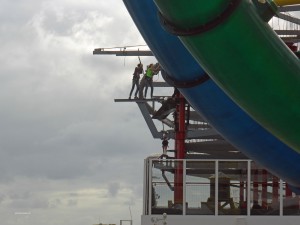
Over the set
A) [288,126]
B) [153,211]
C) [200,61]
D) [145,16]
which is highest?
[145,16]

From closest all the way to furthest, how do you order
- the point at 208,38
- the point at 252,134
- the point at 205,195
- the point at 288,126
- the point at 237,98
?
the point at 208,38 < the point at 237,98 < the point at 288,126 < the point at 252,134 < the point at 205,195

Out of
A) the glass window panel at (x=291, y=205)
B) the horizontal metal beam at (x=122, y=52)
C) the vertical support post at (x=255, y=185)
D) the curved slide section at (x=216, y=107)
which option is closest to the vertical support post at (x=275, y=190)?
the glass window panel at (x=291, y=205)

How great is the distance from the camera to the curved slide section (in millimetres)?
16109

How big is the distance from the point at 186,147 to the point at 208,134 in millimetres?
1389

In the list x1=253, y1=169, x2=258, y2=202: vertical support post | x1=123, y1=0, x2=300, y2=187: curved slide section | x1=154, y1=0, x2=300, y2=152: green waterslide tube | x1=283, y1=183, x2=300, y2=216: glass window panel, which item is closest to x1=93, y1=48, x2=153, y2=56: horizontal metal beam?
x1=253, y1=169, x2=258, y2=202: vertical support post

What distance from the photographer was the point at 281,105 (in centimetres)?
1406

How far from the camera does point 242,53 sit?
12.9m

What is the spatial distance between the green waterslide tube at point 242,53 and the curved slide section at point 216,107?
2.69m

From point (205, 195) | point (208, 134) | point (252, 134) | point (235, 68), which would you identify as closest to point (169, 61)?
point (252, 134)

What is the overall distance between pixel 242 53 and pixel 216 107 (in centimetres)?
429

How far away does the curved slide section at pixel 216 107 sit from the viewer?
1611 cm

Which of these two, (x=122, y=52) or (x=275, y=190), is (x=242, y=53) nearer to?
(x=275, y=190)

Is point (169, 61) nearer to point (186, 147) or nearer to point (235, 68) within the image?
point (235, 68)

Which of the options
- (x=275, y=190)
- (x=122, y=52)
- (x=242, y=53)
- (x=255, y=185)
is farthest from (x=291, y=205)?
(x=122, y=52)
